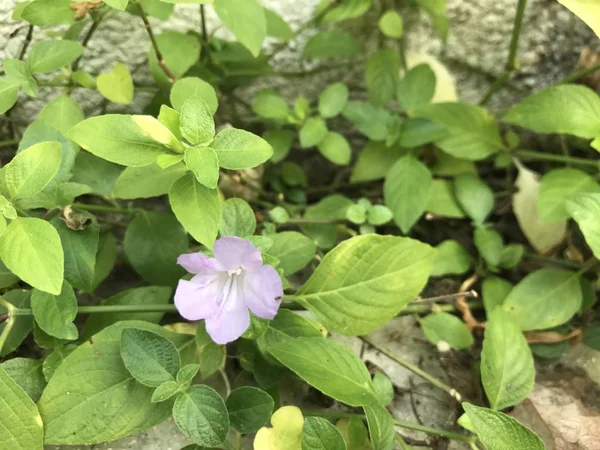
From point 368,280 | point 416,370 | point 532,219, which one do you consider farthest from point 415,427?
point 532,219

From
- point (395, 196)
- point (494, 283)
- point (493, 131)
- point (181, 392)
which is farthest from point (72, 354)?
point (493, 131)

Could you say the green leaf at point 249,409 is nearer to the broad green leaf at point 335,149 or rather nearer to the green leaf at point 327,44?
the broad green leaf at point 335,149

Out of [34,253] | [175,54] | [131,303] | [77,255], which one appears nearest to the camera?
[34,253]

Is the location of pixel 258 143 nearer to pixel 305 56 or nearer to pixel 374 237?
pixel 374 237

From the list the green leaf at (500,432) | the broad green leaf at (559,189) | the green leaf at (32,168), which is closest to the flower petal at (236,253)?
the green leaf at (32,168)

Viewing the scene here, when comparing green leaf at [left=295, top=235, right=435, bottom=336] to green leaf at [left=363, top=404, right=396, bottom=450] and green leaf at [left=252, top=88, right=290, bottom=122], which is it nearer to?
green leaf at [left=363, top=404, right=396, bottom=450]

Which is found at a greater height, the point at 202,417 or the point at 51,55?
the point at 51,55

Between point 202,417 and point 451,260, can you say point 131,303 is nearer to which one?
point 202,417
